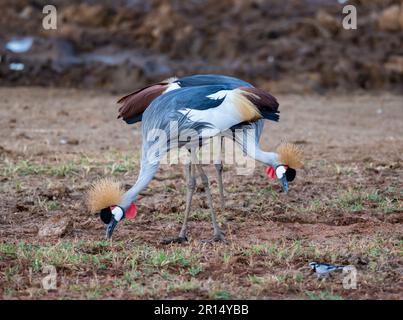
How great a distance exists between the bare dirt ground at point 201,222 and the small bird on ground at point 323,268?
62mm

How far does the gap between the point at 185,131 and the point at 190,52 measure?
29.0 ft

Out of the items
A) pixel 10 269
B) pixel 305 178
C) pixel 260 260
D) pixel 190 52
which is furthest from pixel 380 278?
pixel 190 52

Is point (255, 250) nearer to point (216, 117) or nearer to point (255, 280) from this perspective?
point (255, 280)

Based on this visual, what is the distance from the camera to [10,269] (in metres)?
5.22

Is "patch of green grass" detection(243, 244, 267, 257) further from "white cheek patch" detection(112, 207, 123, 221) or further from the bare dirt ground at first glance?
"white cheek patch" detection(112, 207, 123, 221)

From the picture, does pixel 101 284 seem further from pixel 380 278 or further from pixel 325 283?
pixel 380 278

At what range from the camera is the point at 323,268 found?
5203 mm

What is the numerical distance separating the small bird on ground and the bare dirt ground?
0.06 metres

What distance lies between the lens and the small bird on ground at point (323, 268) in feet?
16.9

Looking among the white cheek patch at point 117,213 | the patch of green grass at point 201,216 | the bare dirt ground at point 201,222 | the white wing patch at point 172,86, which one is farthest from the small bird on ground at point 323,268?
the white wing patch at point 172,86

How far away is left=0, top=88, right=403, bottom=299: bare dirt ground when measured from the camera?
5.01m

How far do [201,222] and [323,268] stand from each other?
1.68 meters

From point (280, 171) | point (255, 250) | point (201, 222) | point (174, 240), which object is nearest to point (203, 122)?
point (280, 171)

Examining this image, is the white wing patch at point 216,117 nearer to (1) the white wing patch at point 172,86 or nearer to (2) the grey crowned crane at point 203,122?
(2) the grey crowned crane at point 203,122
